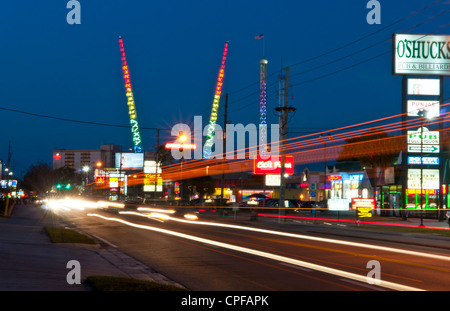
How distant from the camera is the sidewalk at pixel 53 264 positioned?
10883 millimetres

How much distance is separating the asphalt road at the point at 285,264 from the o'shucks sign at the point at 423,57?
30.4m

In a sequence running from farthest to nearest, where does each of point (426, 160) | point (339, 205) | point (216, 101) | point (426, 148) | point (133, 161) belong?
point (133, 161), point (216, 101), point (426, 148), point (426, 160), point (339, 205)

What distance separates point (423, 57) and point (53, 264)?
145 ft

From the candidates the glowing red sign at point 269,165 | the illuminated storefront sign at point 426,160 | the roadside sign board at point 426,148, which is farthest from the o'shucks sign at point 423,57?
the glowing red sign at point 269,165

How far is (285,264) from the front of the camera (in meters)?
16.1

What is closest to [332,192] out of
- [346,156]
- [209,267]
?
[346,156]

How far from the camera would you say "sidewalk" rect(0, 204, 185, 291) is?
10.9m

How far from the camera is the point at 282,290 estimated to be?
1151 centimetres

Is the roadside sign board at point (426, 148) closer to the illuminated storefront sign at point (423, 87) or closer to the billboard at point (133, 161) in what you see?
the illuminated storefront sign at point (423, 87)

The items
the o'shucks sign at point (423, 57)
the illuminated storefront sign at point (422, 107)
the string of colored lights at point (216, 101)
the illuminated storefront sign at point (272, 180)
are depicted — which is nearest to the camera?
the illuminated storefront sign at point (422, 107)

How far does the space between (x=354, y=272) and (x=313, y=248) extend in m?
6.86

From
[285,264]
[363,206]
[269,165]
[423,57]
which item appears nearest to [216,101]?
[269,165]

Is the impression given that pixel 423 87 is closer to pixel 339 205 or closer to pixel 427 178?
pixel 427 178
